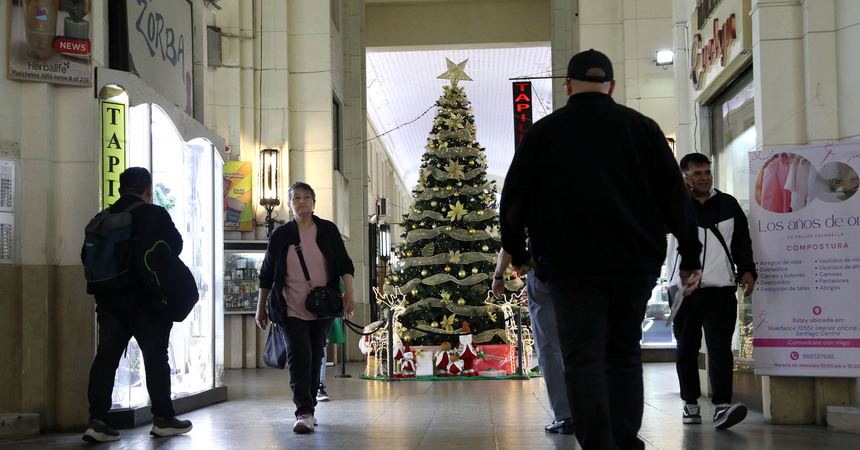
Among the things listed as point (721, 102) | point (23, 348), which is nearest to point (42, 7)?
point (23, 348)

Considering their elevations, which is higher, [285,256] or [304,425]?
[285,256]

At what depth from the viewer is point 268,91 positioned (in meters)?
16.2

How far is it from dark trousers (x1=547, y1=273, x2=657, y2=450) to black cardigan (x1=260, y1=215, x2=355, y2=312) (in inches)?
120

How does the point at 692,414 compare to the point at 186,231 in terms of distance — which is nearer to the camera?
the point at 692,414

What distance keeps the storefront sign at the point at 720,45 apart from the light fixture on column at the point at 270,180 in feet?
27.6

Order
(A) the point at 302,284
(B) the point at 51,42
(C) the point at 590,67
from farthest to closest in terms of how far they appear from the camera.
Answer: (B) the point at 51,42
(A) the point at 302,284
(C) the point at 590,67

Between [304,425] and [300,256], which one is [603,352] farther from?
[300,256]

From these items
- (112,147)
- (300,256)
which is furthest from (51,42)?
(300,256)

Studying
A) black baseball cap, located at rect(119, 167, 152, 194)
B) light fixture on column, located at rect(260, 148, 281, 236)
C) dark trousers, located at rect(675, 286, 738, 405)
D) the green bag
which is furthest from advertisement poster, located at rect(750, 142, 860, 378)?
light fixture on column, located at rect(260, 148, 281, 236)

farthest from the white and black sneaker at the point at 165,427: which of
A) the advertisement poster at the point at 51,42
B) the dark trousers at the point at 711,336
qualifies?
the dark trousers at the point at 711,336

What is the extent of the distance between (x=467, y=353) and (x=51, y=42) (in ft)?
21.0

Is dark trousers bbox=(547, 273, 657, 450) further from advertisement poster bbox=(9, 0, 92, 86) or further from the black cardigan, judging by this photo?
advertisement poster bbox=(9, 0, 92, 86)

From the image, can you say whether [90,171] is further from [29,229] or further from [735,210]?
[735,210]

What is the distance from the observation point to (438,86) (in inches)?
1193
